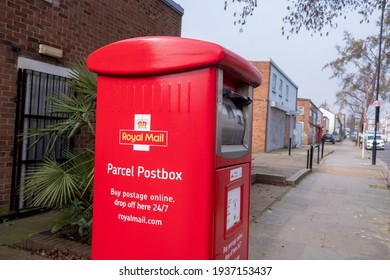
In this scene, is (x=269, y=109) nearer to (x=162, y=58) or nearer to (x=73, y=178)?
(x=73, y=178)

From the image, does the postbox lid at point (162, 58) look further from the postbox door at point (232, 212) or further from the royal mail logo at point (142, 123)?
the postbox door at point (232, 212)

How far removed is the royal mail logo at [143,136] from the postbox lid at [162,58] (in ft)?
0.91

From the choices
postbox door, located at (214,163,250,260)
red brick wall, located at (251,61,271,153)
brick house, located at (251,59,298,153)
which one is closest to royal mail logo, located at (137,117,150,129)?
postbox door, located at (214,163,250,260)

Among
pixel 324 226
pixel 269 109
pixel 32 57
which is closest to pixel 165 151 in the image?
pixel 32 57

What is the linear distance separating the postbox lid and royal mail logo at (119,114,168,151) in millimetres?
277

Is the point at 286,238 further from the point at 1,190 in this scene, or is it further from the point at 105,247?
the point at 1,190

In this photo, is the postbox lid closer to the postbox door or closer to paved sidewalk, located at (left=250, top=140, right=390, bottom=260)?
the postbox door

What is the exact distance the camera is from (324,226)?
5742 mm

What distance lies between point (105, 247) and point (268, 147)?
72.0 feet

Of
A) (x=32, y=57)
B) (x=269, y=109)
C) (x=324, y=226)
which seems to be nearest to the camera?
(x=32, y=57)

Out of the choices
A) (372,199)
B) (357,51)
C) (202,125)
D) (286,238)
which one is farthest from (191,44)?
(357,51)

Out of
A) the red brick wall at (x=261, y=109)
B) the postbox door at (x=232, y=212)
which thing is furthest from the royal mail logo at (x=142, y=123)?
the red brick wall at (x=261, y=109)

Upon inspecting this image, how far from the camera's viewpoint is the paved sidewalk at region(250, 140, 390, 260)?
4492 millimetres

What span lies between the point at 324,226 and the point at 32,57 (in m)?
5.05
